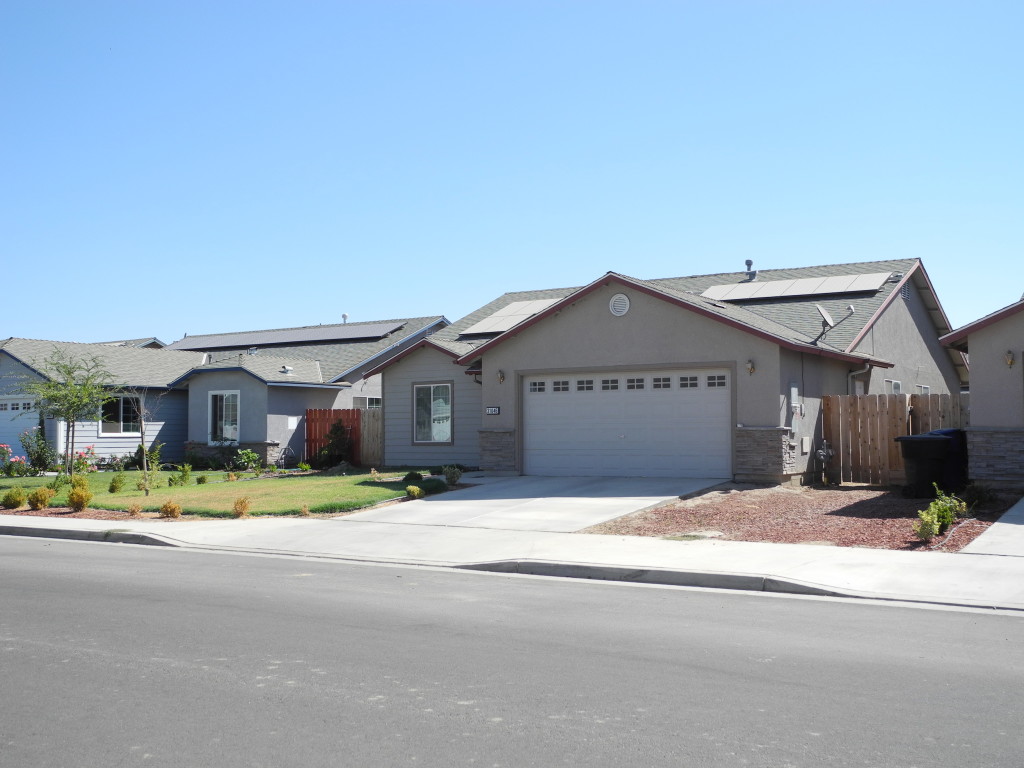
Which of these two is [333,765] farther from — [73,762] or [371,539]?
[371,539]

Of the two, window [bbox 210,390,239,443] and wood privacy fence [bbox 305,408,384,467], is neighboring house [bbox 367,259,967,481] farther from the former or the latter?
window [bbox 210,390,239,443]

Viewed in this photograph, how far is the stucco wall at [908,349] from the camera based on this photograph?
971 inches

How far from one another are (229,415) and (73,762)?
89.0 feet

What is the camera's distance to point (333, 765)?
479 cm

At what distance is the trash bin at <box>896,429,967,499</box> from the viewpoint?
16.8m

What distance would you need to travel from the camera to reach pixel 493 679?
6.34 meters

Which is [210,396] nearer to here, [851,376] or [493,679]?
[851,376]

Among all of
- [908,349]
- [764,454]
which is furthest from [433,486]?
[908,349]

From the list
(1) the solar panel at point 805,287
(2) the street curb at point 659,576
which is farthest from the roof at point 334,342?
(2) the street curb at point 659,576

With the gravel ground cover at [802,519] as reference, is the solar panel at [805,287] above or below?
above

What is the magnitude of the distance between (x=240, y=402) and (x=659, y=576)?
73.7 ft

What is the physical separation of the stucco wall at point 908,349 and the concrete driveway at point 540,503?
24.2 feet

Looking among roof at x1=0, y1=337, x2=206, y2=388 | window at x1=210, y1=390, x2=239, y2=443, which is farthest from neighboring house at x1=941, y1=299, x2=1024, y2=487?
roof at x1=0, y1=337, x2=206, y2=388

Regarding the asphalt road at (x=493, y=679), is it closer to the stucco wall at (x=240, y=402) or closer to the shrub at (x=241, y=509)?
the shrub at (x=241, y=509)
